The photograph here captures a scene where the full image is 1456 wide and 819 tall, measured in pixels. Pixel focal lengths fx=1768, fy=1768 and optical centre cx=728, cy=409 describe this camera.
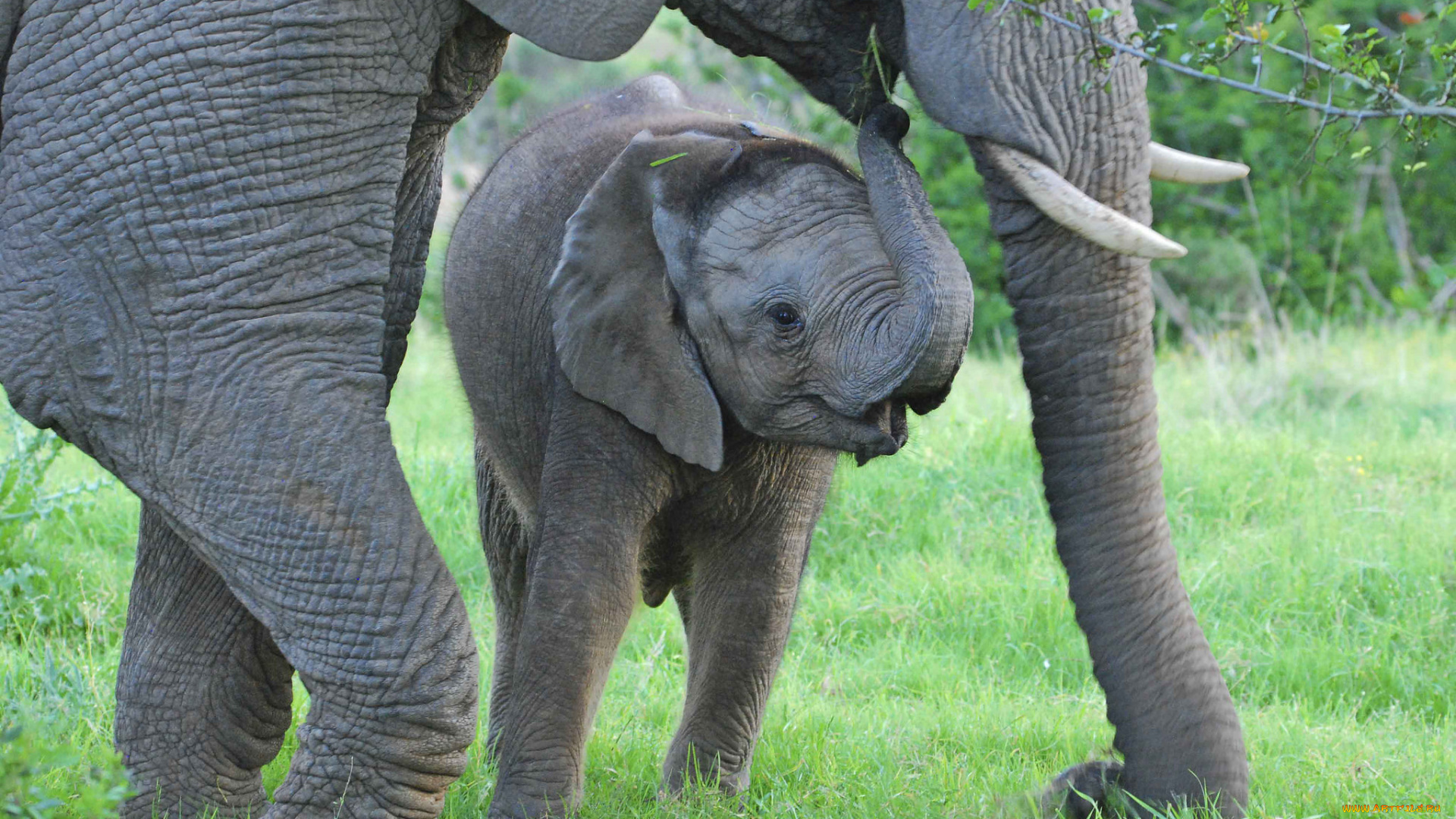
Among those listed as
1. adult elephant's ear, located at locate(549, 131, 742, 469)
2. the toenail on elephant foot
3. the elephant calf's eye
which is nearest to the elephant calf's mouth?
the elephant calf's eye

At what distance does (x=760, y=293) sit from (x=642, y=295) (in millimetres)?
347

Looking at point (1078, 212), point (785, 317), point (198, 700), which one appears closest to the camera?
point (1078, 212)

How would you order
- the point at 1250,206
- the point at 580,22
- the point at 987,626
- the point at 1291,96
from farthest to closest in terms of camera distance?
the point at 1250,206 → the point at 987,626 → the point at 580,22 → the point at 1291,96

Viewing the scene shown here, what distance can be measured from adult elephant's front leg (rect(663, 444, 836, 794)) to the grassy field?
5.9 inches

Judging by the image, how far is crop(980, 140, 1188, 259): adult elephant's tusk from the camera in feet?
11.1

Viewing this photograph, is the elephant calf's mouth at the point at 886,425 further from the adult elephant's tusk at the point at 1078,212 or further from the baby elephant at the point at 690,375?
the adult elephant's tusk at the point at 1078,212

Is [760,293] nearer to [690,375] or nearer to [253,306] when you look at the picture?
[690,375]

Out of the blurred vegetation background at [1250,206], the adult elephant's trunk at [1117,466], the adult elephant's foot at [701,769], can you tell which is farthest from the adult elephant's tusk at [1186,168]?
the blurred vegetation background at [1250,206]

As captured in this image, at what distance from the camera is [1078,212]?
11.2ft

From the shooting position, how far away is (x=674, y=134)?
4.54 m

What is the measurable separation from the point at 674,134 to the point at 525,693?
1.46 meters

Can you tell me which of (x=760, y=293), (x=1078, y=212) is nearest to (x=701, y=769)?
(x=760, y=293)

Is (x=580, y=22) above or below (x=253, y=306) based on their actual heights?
above

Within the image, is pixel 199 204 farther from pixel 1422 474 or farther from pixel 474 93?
pixel 1422 474
